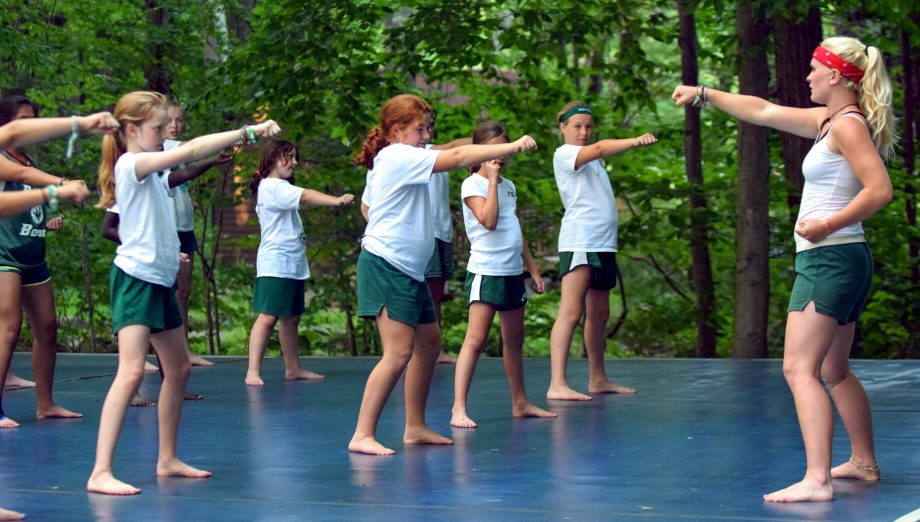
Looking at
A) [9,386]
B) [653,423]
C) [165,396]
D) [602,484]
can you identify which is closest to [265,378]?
[9,386]

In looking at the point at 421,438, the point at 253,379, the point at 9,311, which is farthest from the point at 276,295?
the point at 421,438

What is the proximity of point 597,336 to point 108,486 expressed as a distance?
13.4 ft

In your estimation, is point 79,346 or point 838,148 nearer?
point 838,148

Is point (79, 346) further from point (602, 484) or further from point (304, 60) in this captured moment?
point (602, 484)

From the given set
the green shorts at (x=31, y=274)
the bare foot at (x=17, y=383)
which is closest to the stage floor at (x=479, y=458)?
the bare foot at (x=17, y=383)

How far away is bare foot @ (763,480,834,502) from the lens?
5.19 meters

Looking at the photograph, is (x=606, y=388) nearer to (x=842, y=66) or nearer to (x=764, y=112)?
(x=764, y=112)

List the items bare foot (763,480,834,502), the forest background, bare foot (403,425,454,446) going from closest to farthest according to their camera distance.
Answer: bare foot (763,480,834,502), bare foot (403,425,454,446), the forest background

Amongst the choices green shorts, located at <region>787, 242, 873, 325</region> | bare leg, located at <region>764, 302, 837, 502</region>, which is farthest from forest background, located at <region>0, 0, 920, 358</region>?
bare leg, located at <region>764, 302, 837, 502</region>

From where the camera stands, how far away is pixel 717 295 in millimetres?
15898

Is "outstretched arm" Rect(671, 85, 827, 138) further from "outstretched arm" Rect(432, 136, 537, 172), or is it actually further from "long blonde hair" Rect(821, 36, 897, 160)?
"outstretched arm" Rect(432, 136, 537, 172)

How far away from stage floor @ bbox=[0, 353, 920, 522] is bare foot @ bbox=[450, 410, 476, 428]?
0.07 meters

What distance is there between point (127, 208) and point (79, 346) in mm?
10381

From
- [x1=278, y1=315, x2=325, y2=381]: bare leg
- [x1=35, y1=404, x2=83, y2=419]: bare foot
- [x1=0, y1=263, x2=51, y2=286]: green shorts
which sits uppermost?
[x1=0, y1=263, x2=51, y2=286]: green shorts
